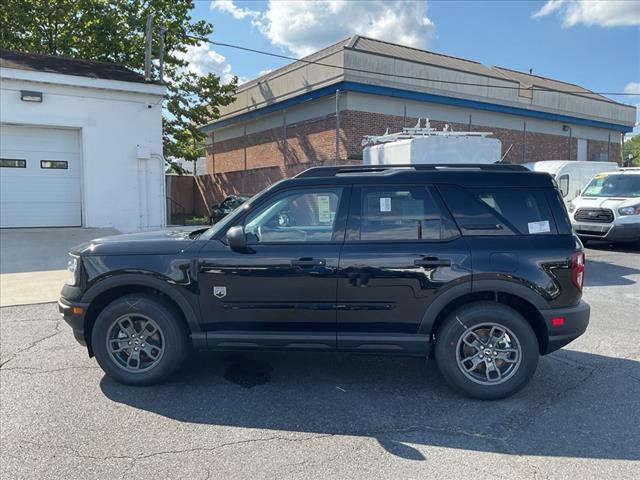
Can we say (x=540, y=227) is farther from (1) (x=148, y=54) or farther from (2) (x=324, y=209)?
(1) (x=148, y=54)

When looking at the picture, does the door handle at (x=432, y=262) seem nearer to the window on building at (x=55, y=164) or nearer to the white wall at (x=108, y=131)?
the white wall at (x=108, y=131)

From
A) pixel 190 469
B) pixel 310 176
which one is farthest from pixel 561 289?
pixel 190 469

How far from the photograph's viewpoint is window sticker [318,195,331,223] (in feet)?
13.6

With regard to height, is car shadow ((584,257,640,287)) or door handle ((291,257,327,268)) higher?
door handle ((291,257,327,268))

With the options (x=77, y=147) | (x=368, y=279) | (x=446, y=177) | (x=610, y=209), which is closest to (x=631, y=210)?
(x=610, y=209)

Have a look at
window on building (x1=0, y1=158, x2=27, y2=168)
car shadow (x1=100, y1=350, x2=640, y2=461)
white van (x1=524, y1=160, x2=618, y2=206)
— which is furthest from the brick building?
car shadow (x1=100, y1=350, x2=640, y2=461)

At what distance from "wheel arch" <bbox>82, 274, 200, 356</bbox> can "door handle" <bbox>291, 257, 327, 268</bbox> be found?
97 cm

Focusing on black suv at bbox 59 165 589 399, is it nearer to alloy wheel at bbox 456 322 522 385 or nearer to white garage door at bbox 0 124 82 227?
alloy wheel at bbox 456 322 522 385

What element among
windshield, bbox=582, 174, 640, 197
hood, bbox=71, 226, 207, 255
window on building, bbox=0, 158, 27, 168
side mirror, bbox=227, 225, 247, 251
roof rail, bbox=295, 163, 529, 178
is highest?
window on building, bbox=0, 158, 27, 168

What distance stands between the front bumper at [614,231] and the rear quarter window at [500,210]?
974 centimetres

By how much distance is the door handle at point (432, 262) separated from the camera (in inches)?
154

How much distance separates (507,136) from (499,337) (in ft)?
76.8

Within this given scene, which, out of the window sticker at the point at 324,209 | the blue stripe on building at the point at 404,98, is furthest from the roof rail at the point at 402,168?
the blue stripe on building at the point at 404,98

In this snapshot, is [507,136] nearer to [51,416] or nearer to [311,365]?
[311,365]
